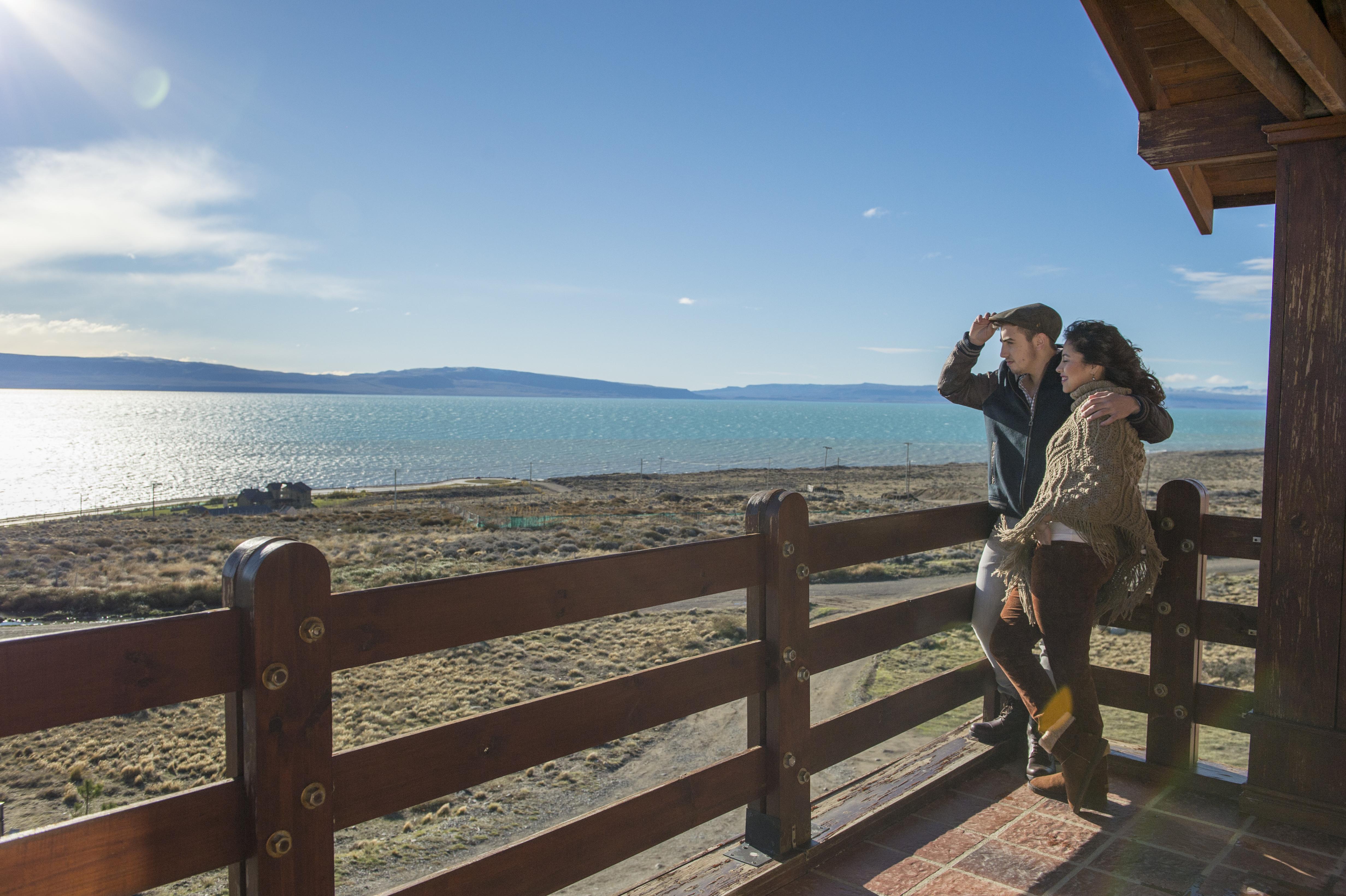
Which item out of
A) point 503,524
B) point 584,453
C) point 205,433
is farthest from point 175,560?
point 205,433

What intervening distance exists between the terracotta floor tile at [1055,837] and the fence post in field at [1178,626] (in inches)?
25.7

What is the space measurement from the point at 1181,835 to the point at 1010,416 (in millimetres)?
1618

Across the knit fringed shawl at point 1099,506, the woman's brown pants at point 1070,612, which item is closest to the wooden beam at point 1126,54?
the knit fringed shawl at point 1099,506

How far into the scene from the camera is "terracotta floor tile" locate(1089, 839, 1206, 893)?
270cm

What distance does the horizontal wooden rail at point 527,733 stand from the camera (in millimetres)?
1803

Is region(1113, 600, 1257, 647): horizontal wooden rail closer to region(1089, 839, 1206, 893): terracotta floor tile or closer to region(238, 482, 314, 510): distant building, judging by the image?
region(1089, 839, 1206, 893): terracotta floor tile

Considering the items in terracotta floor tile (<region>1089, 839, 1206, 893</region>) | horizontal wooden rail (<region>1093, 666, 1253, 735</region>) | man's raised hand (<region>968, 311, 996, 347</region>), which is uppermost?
man's raised hand (<region>968, 311, 996, 347</region>)

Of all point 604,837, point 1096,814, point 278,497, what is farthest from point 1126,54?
point 278,497

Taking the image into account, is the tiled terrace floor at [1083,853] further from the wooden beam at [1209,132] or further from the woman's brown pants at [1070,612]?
the wooden beam at [1209,132]

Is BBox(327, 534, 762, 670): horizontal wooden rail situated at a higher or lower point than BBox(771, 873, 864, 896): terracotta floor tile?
higher

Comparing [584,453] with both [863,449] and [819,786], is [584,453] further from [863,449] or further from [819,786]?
[819,786]

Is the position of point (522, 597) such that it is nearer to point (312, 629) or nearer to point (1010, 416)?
point (312, 629)

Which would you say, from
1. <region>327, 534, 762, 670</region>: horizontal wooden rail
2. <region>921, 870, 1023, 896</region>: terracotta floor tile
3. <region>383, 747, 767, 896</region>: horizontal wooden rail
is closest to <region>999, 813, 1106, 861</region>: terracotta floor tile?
<region>921, 870, 1023, 896</region>: terracotta floor tile

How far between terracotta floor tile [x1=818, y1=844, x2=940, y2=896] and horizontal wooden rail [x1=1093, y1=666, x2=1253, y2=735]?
1.29 m
